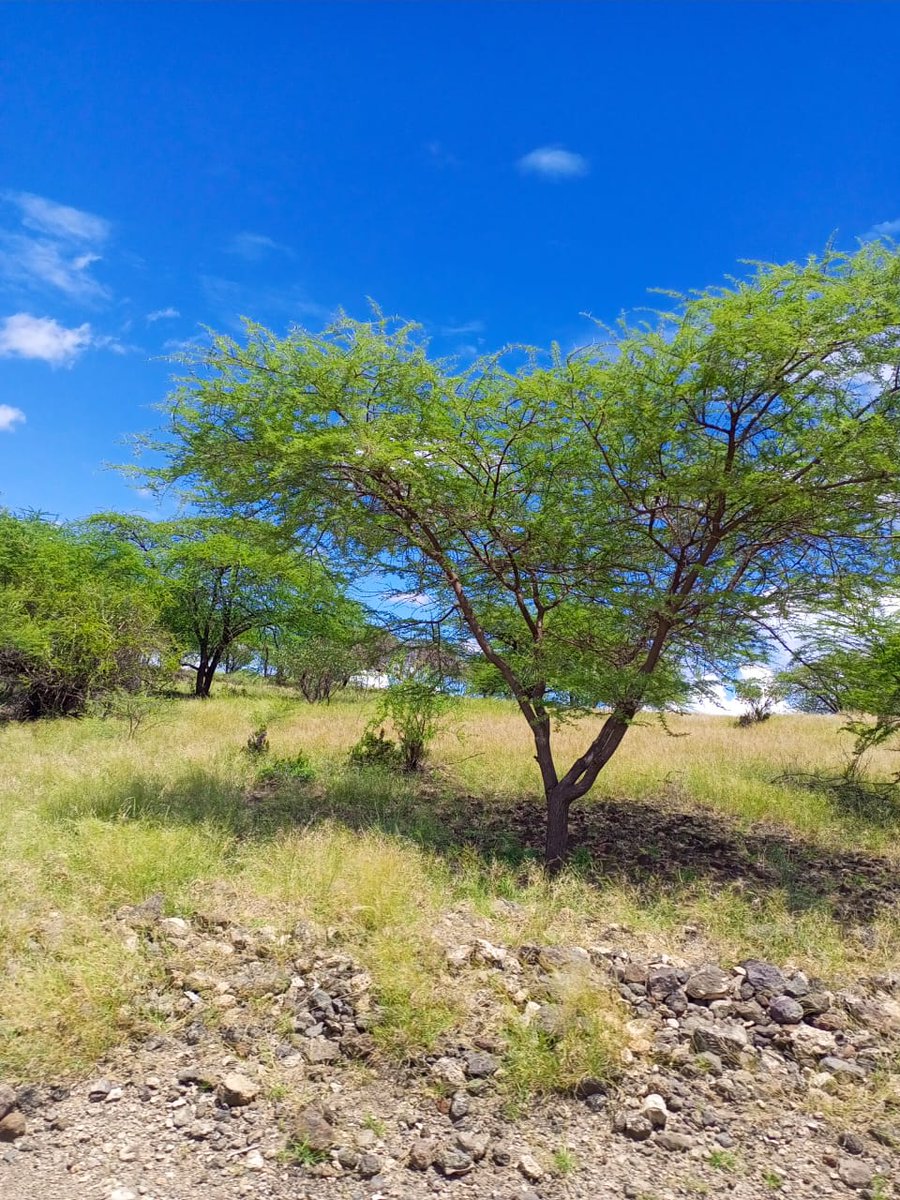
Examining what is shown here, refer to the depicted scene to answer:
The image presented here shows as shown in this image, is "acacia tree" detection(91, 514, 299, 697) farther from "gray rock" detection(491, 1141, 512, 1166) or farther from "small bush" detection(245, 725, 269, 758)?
"gray rock" detection(491, 1141, 512, 1166)

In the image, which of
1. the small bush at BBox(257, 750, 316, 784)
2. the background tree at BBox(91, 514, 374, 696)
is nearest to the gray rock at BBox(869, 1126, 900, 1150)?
the small bush at BBox(257, 750, 316, 784)

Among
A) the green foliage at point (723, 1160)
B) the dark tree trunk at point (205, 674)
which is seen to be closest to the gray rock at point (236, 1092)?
the green foliage at point (723, 1160)

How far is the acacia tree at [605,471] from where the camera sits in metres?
5.66

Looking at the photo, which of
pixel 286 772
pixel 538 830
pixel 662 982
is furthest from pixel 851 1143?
pixel 286 772

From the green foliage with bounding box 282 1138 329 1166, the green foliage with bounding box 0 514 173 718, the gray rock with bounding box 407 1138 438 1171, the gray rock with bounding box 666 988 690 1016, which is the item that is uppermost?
the green foliage with bounding box 0 514 173 718

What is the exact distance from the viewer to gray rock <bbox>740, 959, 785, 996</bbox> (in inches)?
159

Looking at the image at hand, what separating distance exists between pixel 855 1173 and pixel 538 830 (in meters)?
5.48

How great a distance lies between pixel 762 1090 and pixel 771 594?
432 cm

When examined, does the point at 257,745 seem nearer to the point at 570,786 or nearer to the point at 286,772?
the point at 286,772

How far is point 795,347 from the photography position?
5375mm

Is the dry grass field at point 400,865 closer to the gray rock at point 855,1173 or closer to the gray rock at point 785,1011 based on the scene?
the gray rock at point 785,1011

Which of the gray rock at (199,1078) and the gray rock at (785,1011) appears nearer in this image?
the gray rock at (199,1078)

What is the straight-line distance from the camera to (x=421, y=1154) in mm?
2990

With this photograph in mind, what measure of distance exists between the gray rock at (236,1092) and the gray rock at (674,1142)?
6.38 ft
